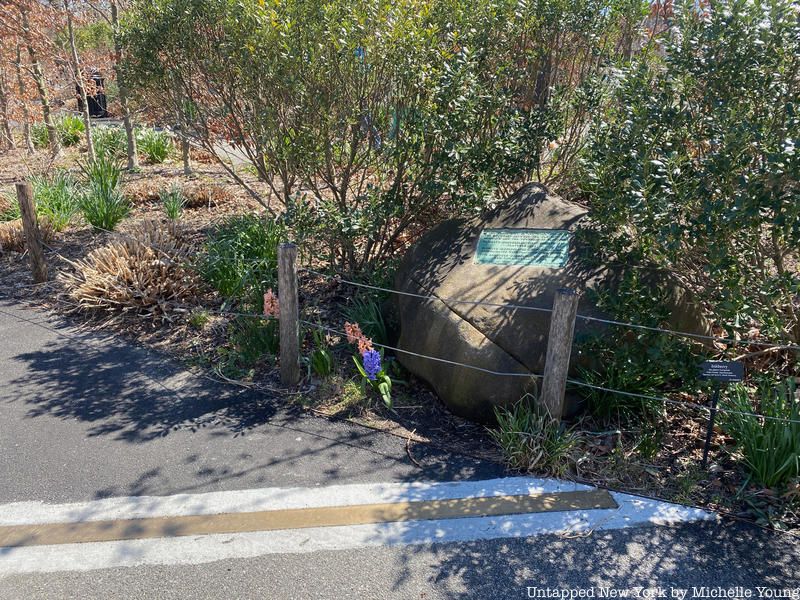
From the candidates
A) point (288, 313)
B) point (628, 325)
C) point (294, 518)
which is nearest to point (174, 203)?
point (288, 313)

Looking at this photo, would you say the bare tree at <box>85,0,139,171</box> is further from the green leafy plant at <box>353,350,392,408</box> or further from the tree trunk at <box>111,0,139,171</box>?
the green leafy plant at <box>353,350,392,408</box>

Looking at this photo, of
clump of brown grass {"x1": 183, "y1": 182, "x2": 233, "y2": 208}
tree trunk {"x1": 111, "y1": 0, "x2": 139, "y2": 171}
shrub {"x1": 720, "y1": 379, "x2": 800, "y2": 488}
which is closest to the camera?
shrub {"x1": 720, "y1": 379, "x2": 800, "y2": 488}

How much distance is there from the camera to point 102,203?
7988mm

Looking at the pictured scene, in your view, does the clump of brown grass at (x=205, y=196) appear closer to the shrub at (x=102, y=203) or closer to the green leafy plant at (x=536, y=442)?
the shrub at (x=102, y=203)

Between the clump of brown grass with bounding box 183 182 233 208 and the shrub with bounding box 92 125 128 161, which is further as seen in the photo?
the shrub with bounding box 92 125 128 161

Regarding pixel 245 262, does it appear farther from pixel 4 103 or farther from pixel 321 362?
pixel 4 103

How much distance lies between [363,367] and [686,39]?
3070 millimetres

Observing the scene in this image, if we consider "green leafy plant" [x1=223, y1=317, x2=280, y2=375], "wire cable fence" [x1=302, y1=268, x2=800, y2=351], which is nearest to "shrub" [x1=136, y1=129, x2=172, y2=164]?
"green leafy plant" [x1=223, y1=317, x2=280, y2=375]

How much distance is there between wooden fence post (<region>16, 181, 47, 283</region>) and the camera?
6746 millimetres

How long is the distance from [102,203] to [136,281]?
2.58 metres

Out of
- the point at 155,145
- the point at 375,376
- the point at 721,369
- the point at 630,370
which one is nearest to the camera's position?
the point at 721,369

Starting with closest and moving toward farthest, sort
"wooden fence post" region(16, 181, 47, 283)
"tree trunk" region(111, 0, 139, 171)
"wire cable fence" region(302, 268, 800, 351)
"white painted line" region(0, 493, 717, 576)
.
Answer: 1. "white painted line" region(0, 493, 717, 576)
2. "wire cable fence" region(302, 268, 800, 351)
3. "wooden fence post" region(16, 181, 47, 283)
4. "tree trunk" region(111, 0, 139, 171)

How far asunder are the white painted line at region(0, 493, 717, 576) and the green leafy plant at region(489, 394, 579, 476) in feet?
1.38

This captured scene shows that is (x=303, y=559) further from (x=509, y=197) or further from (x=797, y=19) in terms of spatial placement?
(x=797, y=19)
